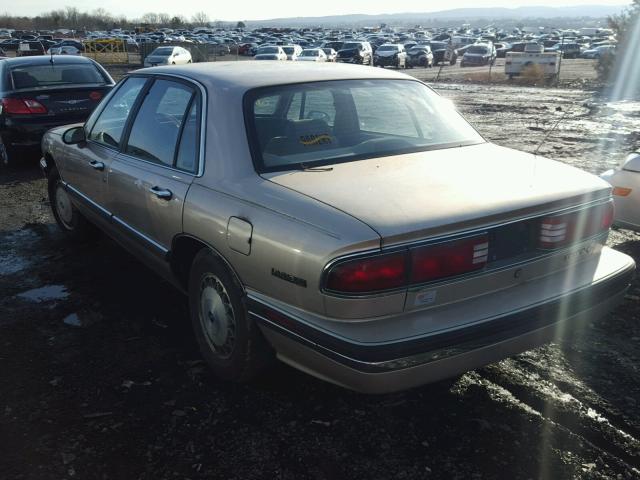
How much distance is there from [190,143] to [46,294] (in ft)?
6.93

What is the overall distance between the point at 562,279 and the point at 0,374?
3.18 metres

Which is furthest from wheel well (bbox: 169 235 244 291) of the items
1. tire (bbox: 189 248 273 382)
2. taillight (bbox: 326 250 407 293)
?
taillight (bbox: 326 250 407 293)

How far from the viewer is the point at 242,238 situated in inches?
113

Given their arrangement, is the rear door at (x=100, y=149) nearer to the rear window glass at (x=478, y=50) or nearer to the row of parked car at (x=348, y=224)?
the row of parked car at (x=348, y=224)

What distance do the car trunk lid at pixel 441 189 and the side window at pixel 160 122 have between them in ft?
3.13

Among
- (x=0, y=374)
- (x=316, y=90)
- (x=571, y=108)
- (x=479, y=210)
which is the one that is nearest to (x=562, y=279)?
(x=479, y=210)

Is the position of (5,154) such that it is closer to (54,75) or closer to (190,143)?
(54,75)

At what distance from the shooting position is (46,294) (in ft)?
15.4

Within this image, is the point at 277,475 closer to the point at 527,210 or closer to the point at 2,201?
the point at 527,210

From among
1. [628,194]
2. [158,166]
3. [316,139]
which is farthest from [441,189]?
[628,194]

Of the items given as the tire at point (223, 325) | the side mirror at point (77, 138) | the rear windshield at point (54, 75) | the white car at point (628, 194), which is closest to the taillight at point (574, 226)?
the tire at point (223, 325)

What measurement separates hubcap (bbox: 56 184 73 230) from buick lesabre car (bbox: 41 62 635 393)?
1.80 m

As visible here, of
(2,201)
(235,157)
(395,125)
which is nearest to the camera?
(235,157)

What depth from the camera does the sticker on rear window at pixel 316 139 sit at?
331 cm
